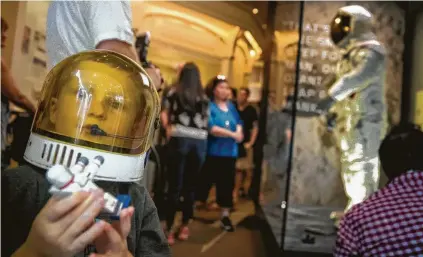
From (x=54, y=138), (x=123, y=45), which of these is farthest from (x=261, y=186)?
(x=54, y=138)

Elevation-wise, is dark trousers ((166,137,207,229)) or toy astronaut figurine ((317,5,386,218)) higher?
toy astronaut figurine ((317,5,386,218))

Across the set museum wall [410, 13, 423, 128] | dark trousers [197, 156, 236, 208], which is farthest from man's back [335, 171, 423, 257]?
dark trousers [197, 156, 236, 208]

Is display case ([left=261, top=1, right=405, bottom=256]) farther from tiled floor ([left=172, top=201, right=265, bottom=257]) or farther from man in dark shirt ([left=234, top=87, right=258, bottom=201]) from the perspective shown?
man in dark shirt ([left=234, top=87, right=258, bottom=201])

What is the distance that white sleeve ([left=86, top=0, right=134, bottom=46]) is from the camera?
83cm

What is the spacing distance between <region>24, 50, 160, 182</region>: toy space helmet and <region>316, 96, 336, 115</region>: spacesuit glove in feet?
7.12

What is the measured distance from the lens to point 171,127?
2.52 m

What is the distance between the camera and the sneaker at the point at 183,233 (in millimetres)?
2450

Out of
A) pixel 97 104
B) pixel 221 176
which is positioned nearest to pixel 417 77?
pixel 221 176

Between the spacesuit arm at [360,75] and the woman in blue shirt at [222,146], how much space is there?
0.81m

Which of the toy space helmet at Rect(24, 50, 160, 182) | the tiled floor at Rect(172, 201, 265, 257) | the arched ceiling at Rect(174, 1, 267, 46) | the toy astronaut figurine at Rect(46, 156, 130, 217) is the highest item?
the arched ceiling at Rect(174, 1, 267, 46)

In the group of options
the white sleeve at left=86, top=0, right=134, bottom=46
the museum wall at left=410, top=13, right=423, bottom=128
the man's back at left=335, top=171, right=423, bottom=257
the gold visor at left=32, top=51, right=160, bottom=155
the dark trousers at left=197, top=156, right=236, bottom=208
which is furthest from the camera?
the dark trousers at left=197, top=156, right=236, bottom=208

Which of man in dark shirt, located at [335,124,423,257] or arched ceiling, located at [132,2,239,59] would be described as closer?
man in dark shirt, located at [335,124,423,257]

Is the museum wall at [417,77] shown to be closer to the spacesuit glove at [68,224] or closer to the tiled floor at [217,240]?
the tiled floor at [217,240]

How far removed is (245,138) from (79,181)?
353 centimetres
